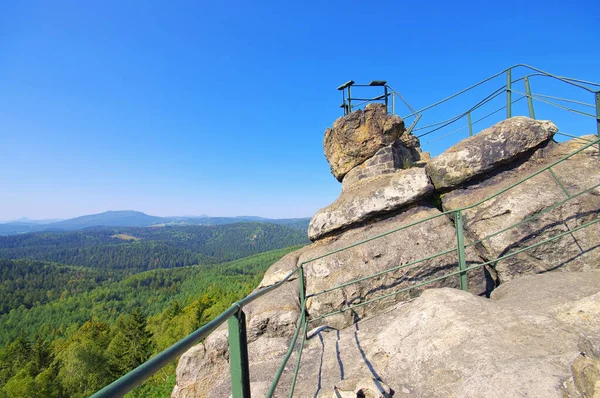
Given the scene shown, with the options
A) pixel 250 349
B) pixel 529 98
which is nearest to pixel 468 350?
pixel 250 349

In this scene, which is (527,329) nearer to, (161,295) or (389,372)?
(389,372)

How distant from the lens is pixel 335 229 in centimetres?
962

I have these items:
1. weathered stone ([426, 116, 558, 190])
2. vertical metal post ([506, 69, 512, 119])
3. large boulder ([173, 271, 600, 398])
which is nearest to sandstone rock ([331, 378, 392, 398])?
large boulder ([173, 271, 600, 398])

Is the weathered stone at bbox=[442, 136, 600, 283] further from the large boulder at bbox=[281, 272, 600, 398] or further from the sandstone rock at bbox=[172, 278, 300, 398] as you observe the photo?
the sandstone rock at bbox=[172, 278, 300, 398]

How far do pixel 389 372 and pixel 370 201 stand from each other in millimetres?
5598

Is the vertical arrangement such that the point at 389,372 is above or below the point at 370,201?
below

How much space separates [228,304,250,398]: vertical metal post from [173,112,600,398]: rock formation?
101 inches

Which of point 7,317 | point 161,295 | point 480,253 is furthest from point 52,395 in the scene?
point 7,317

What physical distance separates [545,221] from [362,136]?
20.5 ft

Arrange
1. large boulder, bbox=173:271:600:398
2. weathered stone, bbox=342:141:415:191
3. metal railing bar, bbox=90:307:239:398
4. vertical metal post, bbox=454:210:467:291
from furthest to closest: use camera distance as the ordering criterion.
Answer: weathered stone, bbox=342:141:415:191, vertical metal post, bbox=454:210:467:291, large boulder, bbox=173:271:600:398, metal railing bar, bbox=90:307:239:398

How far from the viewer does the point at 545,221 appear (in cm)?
655

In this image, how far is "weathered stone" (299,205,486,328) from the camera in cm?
689

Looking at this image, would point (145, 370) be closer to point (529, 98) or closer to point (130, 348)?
point (529, 98)

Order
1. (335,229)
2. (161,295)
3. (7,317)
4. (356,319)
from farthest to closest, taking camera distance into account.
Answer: (161,295) → (7,317) → (335,229) → (356,319)
